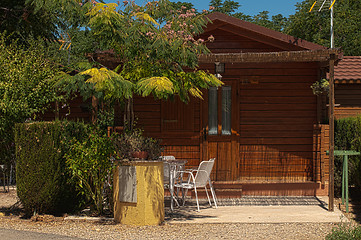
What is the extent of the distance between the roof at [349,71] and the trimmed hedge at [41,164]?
8.43 metres

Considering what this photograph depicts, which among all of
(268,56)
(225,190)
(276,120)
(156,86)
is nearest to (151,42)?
(156,86)

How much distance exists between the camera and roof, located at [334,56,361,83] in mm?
14297

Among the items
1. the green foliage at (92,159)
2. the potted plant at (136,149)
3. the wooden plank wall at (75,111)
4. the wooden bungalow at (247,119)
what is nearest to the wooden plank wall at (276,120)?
the wooden bungalow at (247,119)

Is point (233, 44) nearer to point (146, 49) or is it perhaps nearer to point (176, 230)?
point (146, 49)

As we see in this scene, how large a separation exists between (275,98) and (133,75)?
13.8 feet

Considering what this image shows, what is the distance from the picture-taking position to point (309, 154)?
1184 cm

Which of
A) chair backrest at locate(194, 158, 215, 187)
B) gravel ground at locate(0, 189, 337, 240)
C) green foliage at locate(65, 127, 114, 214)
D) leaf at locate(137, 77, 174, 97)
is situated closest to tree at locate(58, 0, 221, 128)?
leaf at locate(137, 77, 174, 97)

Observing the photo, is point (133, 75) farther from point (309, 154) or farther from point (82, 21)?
point (309, 154)

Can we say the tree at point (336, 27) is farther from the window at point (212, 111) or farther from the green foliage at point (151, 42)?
the green foliage at point (151, 42)

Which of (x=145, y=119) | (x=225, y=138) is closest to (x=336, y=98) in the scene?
(x=225, y=138)

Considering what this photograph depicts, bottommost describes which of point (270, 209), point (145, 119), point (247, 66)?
point (270, 209)

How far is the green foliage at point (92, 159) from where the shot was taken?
8.62 meters

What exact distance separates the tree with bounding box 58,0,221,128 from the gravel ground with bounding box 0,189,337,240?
2.01m

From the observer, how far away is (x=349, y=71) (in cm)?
1488
